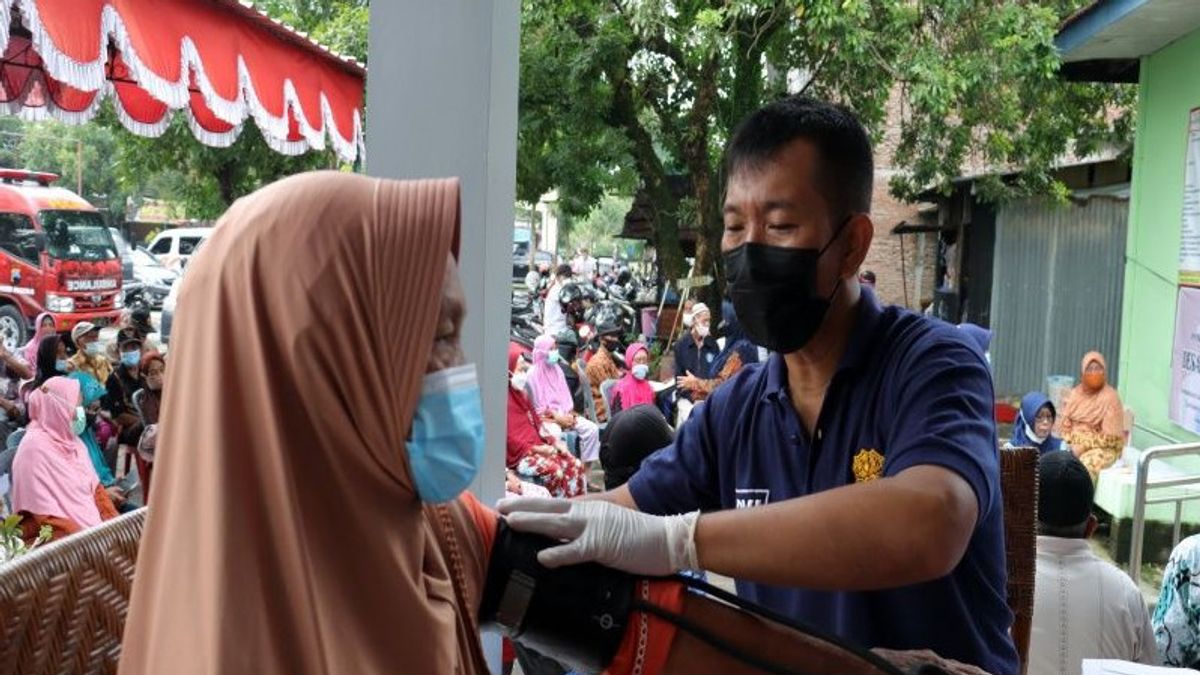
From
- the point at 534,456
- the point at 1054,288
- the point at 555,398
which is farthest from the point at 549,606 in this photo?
the point at 1054,288

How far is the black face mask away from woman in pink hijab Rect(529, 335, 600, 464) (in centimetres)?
807

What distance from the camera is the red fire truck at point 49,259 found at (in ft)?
48.5

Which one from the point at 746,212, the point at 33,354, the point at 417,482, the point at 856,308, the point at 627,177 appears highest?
the point at 627,177

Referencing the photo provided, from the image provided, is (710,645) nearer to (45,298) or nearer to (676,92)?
(676,92)

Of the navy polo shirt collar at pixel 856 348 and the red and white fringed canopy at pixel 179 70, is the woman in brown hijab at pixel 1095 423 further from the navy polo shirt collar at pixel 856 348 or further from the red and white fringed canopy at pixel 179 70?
the navy polo shirt collar at pixel 856 348

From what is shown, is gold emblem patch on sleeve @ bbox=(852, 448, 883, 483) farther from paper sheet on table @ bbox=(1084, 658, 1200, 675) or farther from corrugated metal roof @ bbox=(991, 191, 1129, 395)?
corrugated metal roof @ bbox=(991, 191, 1129, 395)

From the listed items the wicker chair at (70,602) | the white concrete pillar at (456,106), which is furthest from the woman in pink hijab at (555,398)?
the wicker chair at (70,602)

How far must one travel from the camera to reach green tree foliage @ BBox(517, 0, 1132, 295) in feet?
38.0

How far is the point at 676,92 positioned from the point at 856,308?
1282cm

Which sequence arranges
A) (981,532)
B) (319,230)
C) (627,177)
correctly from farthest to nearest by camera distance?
(627,177), (981,532), (319,230)

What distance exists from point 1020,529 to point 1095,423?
6936 millimetres

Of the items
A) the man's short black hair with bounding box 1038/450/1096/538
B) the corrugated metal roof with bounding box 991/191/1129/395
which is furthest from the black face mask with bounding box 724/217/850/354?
the corrugated metal roof with bounding box 991/191/1129/395

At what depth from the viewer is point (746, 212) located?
1877mm

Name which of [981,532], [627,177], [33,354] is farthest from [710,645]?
[627,177]
